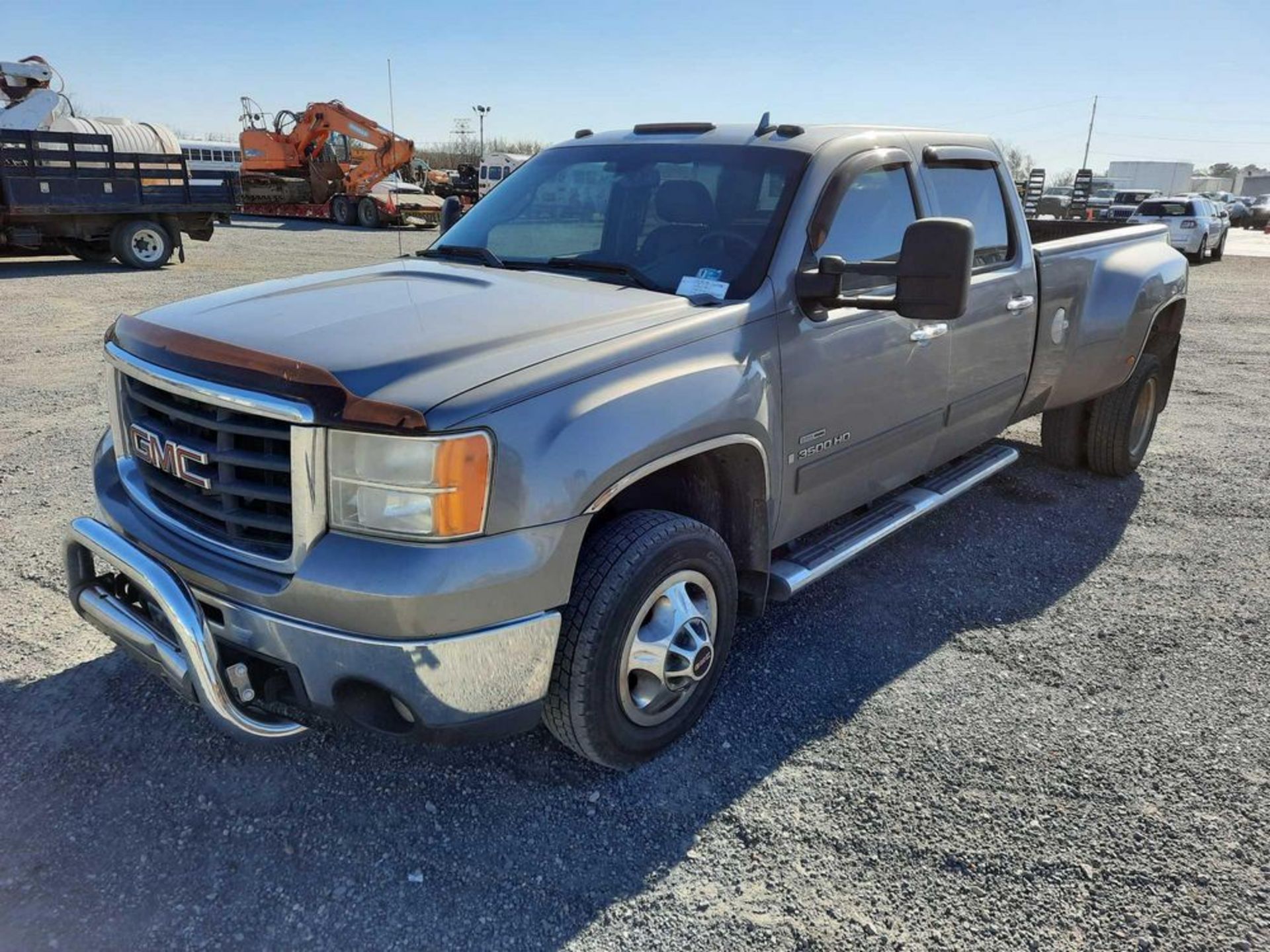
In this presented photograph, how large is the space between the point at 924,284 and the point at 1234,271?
23.5m

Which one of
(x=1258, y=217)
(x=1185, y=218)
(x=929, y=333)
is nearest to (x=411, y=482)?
(x=929, y=333)

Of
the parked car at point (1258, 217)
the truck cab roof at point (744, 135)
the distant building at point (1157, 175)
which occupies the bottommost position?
the truck cab roof at point (744, 135)

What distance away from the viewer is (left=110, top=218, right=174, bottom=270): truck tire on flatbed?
578 inches

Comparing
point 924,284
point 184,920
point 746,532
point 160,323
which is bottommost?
point 184,920

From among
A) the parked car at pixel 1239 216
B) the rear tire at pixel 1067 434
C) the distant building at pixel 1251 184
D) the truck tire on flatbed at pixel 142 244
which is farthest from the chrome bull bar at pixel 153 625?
the distant building at pixel 1251 184

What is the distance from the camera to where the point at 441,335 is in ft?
8.36

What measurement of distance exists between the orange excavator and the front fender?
25.1m

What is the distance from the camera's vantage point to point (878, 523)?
387 centimetres

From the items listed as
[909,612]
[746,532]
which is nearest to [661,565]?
[746,532]

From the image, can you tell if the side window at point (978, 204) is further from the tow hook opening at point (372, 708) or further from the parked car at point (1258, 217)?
the parked car at point (1258, 217)

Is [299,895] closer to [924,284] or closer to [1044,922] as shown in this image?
[1044,922]

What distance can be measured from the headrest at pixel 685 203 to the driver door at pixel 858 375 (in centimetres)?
40

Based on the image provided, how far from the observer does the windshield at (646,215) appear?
3.21 meters

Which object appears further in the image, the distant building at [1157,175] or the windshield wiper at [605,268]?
the distant building at [1157,175]
